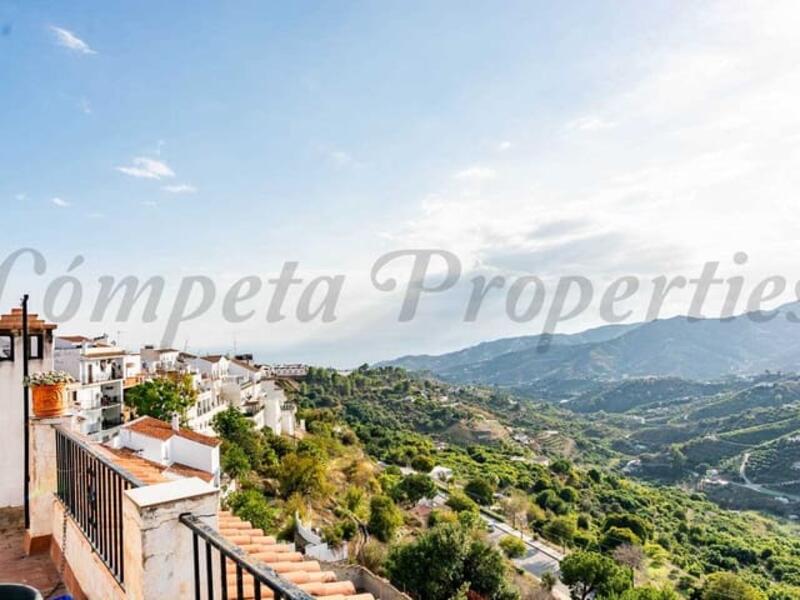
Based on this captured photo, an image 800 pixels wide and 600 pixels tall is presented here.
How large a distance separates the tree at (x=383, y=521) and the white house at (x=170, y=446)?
871 centimetres

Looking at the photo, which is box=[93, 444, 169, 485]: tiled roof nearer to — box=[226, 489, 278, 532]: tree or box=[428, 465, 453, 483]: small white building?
box=[226, 489, 278, 532]: tree

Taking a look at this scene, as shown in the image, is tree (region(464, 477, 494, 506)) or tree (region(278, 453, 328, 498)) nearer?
tree (region(278, 453, 328, 498))

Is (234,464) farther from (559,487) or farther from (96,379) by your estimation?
(559,487)

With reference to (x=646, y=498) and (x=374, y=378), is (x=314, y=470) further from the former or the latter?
(x=374, y=378)

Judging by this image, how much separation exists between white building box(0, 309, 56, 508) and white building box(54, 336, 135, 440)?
20993 mm

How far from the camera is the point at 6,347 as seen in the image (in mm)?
4816

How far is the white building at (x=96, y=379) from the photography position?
78.9 feet

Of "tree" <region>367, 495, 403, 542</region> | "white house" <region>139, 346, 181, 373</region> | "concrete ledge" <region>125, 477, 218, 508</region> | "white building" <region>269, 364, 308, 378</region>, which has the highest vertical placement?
"concrete ledge" <region>125, 477, 218, 508</region>

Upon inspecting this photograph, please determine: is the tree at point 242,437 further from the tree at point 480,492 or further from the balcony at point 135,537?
the balcony at point 135,537

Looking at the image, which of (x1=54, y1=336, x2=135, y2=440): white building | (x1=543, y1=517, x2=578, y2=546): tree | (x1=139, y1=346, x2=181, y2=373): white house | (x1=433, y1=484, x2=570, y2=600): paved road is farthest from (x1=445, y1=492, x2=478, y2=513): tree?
(x1=139, y1=346, x2=181, y2=373): white house

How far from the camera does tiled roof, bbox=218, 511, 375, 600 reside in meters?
2.77

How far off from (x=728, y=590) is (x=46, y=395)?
95.4ft

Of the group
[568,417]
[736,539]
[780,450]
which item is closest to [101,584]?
[736,539]

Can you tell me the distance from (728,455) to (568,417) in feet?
156
